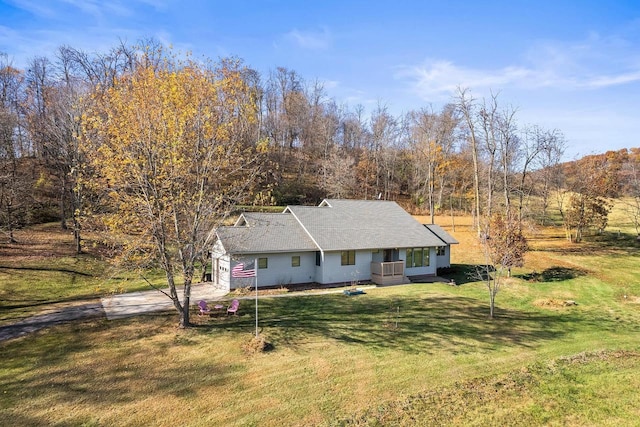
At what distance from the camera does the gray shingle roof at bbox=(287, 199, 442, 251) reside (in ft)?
83.1

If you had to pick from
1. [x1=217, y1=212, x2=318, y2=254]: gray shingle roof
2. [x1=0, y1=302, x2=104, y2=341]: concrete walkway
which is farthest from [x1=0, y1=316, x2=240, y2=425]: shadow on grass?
[x1=217, y1=212, x2=318, y2=254]: gray shingle roof

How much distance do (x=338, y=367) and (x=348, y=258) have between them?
13030mm

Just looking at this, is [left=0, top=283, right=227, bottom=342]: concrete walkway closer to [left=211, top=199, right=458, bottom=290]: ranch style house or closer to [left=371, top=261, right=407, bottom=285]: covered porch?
[left=211, top=199, right=458, bottom=290]: ranch style house

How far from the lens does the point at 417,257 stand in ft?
92.2

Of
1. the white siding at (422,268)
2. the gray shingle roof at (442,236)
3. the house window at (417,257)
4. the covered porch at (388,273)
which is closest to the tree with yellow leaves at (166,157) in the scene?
the covered porch at (388,273)

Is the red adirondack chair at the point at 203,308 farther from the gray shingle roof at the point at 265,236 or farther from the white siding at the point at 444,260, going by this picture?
the white siding at the point at 444,260

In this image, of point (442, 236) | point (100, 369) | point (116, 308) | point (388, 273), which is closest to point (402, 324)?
point (388, 273)

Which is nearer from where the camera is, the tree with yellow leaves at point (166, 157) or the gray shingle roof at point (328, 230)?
the tree with yellow leaves at point (166, 157)

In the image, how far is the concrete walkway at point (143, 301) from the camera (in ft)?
57.7

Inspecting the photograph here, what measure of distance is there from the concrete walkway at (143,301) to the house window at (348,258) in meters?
7.58

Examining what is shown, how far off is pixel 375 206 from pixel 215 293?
49.4 feet

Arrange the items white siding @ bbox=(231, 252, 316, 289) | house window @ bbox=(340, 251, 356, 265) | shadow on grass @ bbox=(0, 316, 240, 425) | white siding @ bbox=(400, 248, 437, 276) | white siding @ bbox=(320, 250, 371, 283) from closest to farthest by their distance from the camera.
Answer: shadow on grass @ bbox=(0, 316, 240, 425), white siding @ bbox=(231, 252, 316, 289), white siding @ bbox=(320, 250, 371, 283), house window @ bbox=(340, 251, 356, 265), white siding @ bbox=(400, 248, 437, 276)

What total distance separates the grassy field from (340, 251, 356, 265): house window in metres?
4.53

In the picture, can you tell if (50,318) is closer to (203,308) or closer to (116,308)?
(116,308)
